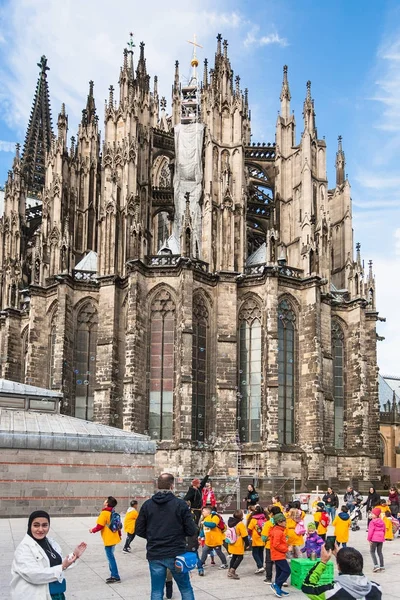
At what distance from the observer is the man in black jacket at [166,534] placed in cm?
775

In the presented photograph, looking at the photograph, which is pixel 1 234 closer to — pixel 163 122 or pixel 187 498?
pixel 163 122

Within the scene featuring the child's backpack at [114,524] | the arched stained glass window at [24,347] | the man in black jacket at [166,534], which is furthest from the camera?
the arched stained glass window at [24,347]

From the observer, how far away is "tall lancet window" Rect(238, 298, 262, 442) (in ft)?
121

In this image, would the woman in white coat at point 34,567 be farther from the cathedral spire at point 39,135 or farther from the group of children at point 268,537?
the cathedral spire at point 39,135

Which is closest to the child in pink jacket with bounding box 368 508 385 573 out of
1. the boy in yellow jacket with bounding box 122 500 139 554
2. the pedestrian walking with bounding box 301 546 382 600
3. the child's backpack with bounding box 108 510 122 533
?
the boy in yellow jacket with bounding box 122 500 139 554

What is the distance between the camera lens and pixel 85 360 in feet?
127

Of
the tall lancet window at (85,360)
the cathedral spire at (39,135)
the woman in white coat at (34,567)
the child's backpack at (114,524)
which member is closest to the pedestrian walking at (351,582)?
the woman in white coat at (34,567)

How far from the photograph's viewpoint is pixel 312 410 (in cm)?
3647

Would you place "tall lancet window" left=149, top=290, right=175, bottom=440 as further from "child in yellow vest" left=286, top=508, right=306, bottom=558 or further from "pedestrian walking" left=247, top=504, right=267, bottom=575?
"pedestrian walking" left=247, top=504, right=267, bottom=575

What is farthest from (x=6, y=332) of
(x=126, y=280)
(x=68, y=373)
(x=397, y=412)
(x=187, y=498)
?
(x=397, y=412)

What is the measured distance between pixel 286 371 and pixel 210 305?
5.52 metres

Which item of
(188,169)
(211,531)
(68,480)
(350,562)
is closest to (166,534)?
(350,562)

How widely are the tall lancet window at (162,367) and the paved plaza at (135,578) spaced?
60.1 ft

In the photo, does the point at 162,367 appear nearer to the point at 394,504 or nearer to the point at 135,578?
the point at 394,504
